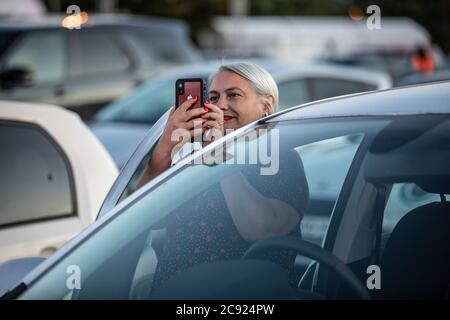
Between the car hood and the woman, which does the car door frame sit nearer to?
the woman

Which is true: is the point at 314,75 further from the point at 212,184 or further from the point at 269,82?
the point at 212,184

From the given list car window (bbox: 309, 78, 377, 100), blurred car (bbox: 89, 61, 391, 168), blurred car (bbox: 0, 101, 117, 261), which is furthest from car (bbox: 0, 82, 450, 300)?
car window (bbox: 309, 78, 377, 100)

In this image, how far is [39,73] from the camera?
1086cm

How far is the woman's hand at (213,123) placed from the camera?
3.13 m

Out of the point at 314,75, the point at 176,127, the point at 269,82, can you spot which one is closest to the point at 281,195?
the point at 176,127

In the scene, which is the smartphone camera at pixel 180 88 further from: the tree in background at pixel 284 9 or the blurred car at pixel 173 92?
the tree in background at pixel 284 9

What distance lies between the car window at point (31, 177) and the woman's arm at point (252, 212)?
1735 millimetres

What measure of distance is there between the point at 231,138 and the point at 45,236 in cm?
174

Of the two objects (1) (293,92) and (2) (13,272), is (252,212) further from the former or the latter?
(1) (293,92)

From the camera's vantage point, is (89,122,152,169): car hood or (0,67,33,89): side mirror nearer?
(89,122,152,169): car hood

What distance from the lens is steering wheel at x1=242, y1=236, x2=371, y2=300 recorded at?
2352mm

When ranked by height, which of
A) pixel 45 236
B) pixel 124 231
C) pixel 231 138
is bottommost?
pixel 45 236

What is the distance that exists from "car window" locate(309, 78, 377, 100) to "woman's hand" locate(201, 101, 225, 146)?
18.8ft

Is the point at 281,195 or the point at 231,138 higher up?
the point at 231,138
